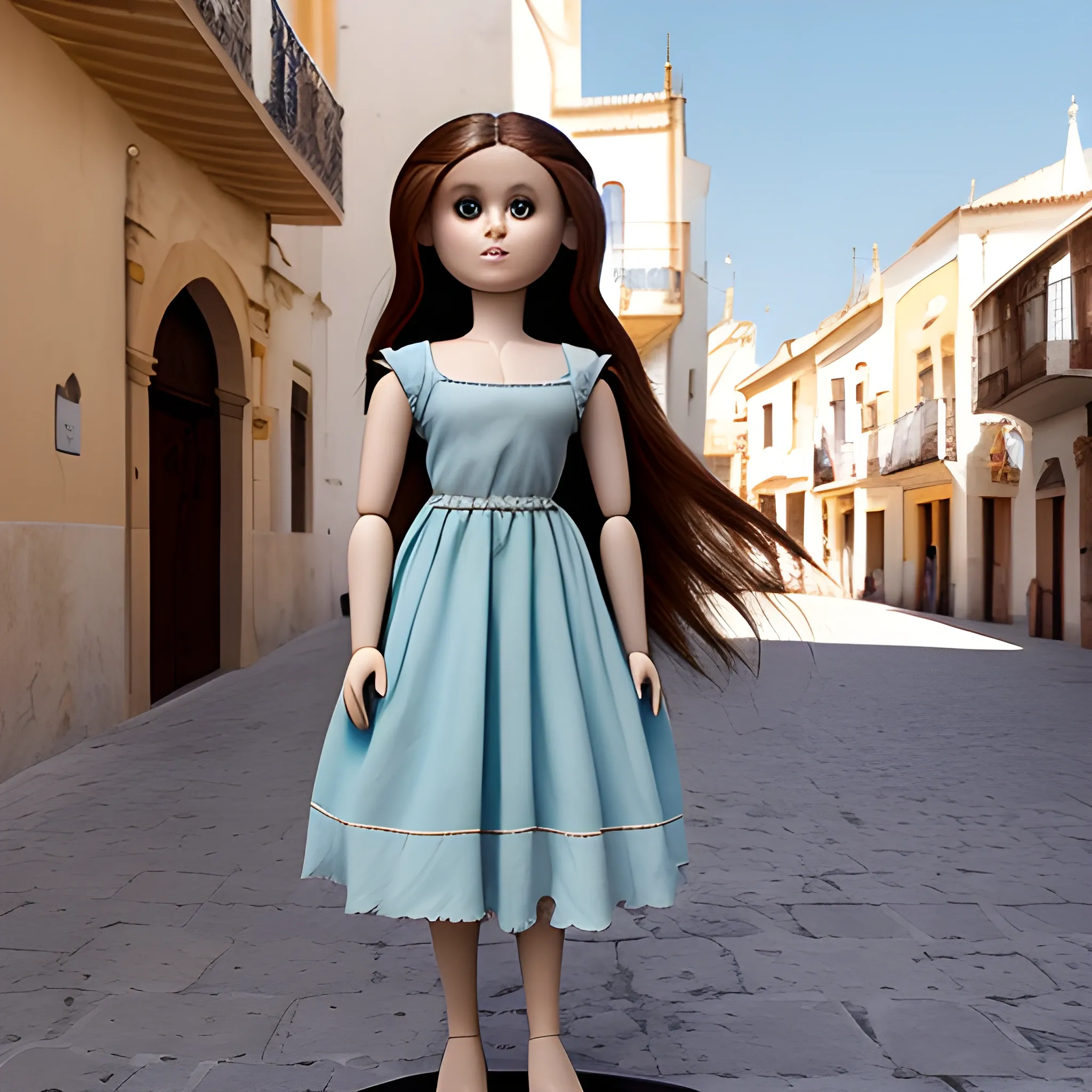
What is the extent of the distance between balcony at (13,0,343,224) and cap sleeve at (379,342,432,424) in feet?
14.3

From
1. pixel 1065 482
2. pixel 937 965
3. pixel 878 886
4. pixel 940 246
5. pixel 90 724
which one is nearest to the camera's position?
pixel 937 965

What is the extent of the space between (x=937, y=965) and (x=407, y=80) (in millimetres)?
14872

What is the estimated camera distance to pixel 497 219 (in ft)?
6.95

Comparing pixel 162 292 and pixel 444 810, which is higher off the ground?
pixel 162 292

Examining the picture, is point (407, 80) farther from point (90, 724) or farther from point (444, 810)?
point (444, 810)

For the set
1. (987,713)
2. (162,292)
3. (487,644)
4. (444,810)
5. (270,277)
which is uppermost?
(270,277)

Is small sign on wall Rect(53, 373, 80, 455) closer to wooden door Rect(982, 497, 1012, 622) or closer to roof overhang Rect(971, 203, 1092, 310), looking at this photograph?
roof overhang Rect(971, 203, 1092, 310)

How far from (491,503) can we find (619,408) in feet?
1.28

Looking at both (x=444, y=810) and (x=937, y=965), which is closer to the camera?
(x=444, y=810)

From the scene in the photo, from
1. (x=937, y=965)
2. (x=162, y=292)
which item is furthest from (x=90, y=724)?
(x=937, y=965)

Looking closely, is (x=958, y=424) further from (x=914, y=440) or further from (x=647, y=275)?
(x=647, y=275)

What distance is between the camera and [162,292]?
700 cm

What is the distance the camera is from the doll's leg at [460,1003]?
2.04m

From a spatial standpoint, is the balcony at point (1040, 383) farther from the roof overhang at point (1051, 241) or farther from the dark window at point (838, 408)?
the dark window at point (838, 408)
